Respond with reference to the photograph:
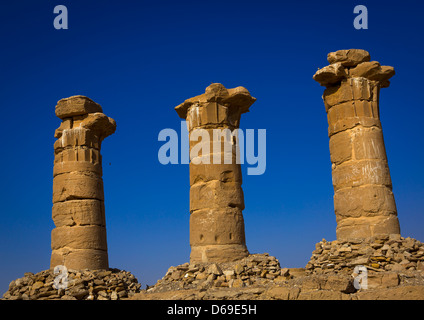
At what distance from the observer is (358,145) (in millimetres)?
15727

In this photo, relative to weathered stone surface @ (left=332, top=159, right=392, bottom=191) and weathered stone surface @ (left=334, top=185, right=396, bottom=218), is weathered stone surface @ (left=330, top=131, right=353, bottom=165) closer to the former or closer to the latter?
weathered stone surface @ (left=332, top=159, right=392, bottom=191)

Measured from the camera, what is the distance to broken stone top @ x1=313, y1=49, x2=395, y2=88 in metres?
16.3

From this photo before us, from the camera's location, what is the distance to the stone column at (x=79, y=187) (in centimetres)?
1722

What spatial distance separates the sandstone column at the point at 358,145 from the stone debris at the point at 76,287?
23.2 ft

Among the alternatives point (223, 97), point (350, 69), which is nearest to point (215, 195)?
point (223, 97)

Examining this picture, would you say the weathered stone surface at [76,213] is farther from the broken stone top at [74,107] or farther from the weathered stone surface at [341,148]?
the weathered stone surface at [341,148]

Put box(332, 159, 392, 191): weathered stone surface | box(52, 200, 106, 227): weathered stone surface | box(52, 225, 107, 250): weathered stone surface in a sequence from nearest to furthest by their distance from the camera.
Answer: box(332, 159, 392, 191): weathered stone surface → box(52, 225, 107, 250): weathered stone surface → box(52, 200, 106, 227): weathered stone surface

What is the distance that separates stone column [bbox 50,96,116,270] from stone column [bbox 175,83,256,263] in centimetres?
380

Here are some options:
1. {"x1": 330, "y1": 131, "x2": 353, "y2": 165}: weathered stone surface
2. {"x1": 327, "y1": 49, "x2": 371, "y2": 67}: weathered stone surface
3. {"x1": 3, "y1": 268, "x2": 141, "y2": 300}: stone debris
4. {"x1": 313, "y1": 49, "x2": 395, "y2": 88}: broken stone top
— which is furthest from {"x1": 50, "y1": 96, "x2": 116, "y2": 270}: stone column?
{"x1": 327, "y1": 49, "x2": 371, "y2": 67}: weathered stone surface

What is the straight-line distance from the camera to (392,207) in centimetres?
1520

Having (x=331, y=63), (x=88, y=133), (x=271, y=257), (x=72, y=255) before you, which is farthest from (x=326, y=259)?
(x=88, y=133)

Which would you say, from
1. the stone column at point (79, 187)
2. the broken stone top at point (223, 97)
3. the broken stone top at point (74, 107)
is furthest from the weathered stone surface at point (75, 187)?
the broken stone top at point (223, 97)

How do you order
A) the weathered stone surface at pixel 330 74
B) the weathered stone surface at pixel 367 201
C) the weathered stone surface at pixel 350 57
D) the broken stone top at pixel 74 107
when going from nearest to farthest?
the weathered stone surface at pixel 367 201 → the weathered stone surface at pixel 330 74 → the weathered stone surface at pixel 350 57 → the broken stone top at pixel 74 107
